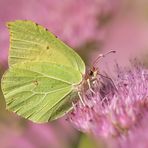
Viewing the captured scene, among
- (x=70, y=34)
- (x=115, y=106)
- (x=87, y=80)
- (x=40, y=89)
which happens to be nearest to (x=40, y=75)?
(x=40, y=89)

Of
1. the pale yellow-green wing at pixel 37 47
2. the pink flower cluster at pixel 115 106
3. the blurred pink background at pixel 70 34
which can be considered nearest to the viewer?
the pink flower cluster at pixel 115 106

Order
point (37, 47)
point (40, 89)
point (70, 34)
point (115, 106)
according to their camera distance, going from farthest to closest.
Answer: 1. point (70, 34)
2. point (40, 89)
3. point (37, 47)
4. point (115, 106)

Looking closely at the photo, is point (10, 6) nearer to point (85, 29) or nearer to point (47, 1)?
point (47, 1)

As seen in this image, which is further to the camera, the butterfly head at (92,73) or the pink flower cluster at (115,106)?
the butterfly head at (92,73)

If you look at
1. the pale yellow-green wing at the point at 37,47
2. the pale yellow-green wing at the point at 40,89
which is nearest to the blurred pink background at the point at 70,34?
the pale yellow-green wing at the point at 40,89

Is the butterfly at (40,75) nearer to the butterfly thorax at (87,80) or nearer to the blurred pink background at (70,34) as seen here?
the butterfly thorax at (87,80)

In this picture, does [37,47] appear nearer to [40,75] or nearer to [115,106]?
[40,75]

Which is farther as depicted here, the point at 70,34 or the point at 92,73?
the point at 70,34

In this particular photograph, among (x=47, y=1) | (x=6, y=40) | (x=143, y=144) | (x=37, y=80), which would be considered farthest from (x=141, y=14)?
(x=143, y=144)
